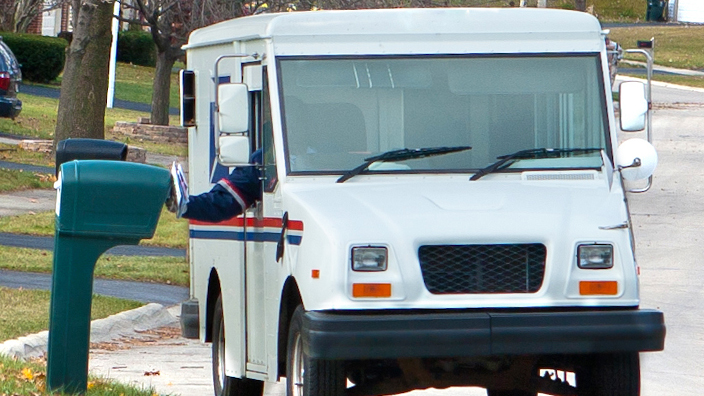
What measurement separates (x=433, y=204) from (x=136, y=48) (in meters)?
43.7

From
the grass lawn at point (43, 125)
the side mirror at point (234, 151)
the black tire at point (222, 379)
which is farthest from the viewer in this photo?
the grass lawn at point (43, 125)

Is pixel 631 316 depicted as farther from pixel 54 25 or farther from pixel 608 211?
pixel 54 25

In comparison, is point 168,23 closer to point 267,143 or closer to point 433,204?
point 267,143

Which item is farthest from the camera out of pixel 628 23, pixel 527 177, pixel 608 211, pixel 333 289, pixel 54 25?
pixel 628 23

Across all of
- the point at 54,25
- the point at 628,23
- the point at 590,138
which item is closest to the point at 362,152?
the point at 590,138

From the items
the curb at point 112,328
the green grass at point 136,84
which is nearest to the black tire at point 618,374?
the curb at point 112,328

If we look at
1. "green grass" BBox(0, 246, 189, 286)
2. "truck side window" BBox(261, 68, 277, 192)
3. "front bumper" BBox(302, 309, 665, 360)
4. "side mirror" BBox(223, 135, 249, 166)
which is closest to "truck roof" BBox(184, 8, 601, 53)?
"truck side window" BBox(261, 68, 277, 192)

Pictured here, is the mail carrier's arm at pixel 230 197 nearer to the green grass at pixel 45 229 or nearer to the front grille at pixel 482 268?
the front grille at pixel 482 268

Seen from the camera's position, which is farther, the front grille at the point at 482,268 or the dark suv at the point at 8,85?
the dark suv at the point at 8,85

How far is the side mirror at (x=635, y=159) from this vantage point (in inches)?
274

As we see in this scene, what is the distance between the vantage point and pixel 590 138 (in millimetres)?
7031

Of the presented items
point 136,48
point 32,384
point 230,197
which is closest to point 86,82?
point 32,384

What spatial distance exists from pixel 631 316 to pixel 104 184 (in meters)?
2.78

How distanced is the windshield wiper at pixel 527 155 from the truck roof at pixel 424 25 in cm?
63
